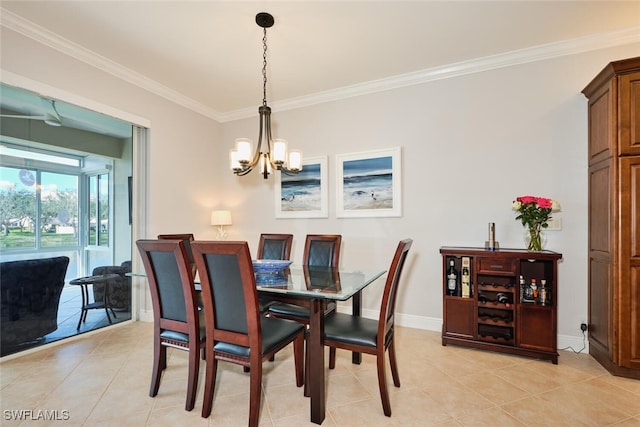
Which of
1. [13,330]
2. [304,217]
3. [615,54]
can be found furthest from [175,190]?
[615,54]

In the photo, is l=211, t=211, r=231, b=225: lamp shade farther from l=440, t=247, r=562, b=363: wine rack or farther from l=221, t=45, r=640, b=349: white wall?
l=440, t=247, r=562, b=363: wine rack

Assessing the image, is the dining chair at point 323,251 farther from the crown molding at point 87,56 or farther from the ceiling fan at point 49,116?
the ceiling fan at point 49,116

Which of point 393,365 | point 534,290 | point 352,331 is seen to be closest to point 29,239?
point 352,331

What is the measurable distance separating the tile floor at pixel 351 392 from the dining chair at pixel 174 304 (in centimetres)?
25

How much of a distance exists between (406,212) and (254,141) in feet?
7.64

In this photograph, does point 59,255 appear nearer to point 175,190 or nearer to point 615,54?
point 175,190

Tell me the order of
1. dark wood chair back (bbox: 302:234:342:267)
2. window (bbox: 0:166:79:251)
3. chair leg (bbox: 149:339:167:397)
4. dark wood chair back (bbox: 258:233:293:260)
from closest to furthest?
chair leg (bbox: 149:339:167:397) < window (bbox: 0:166:79:251) < dark wood chair back (bbox: 302:234:342:267) < dark wood chair back (bbox: 258:233:293:260)

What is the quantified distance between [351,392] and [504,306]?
5.18 ft

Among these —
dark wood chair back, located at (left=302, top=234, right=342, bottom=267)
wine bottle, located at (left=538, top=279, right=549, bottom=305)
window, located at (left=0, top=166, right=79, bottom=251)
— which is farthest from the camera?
dark wood chair back, located at (left=302, top=234, right=342, bottom=267)

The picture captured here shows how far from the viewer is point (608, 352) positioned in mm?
2324

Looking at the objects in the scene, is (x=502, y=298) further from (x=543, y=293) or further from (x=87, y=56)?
(x=87, y=56)

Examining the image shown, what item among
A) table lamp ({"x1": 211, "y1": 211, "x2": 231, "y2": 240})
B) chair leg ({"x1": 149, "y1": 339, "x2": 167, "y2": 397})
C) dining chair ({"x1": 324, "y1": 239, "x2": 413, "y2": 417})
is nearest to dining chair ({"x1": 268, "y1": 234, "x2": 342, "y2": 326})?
dining chair ({"x1": 324, "y1": 239, "x2": 413, "y2": 417})

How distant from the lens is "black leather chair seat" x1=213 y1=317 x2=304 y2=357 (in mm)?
1735

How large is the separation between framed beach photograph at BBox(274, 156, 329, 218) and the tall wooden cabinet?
2.61 metres
